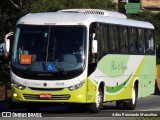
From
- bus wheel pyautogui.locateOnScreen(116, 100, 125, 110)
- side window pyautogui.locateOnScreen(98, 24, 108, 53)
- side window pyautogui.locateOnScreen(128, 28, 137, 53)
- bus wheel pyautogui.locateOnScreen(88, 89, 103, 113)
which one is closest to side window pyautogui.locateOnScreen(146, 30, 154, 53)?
side window pyautogui.locateOnScreen(128, 28, 137, 53)

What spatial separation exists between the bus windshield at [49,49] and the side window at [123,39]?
126 inches

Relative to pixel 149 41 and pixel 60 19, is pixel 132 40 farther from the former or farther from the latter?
pixel 60 19

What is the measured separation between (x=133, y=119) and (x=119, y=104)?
23.1 ft

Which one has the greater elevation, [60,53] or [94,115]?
[60,53]

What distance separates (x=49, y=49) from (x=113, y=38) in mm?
3144

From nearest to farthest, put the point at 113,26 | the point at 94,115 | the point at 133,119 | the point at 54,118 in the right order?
1. the point at 133,119
2. the point at 54,118
3. the point at 94,115
4. the point at 113,26

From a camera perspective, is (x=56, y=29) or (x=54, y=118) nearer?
(x=54, y=118)

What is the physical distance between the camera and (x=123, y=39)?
23.8 meters

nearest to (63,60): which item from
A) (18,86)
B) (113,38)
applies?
(18,86)

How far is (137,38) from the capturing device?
25.3m

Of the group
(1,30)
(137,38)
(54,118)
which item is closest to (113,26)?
(137,38)

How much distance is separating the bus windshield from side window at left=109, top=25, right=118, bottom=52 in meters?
2.16

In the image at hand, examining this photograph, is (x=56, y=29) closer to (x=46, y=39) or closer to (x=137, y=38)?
(x=46, y=39)

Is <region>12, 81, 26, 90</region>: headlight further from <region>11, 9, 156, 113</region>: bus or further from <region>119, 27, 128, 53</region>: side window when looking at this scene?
<region>119, 27, 128, 53</region>: side window
